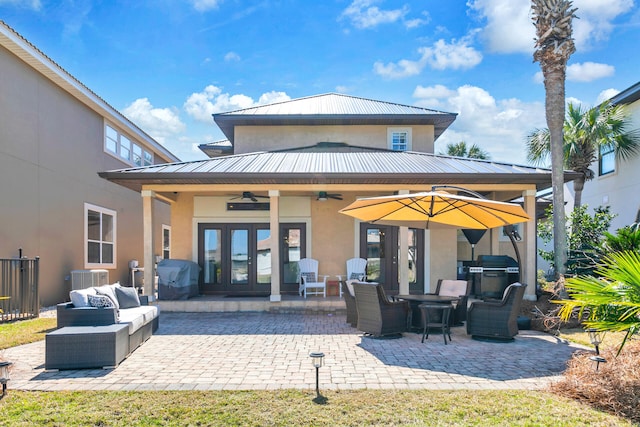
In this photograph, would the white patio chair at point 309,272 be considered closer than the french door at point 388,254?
Yes

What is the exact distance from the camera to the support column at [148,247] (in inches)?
399

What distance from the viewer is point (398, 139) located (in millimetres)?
14797

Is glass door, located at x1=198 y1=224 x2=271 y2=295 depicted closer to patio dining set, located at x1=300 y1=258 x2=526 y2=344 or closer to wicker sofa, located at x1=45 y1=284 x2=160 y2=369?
patio dining set, located at x1=300 y1=258 x2=526 y2=344

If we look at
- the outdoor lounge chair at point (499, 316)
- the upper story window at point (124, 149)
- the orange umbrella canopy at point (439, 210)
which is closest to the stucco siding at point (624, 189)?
the orange umbrella canopy at point (439, 210)

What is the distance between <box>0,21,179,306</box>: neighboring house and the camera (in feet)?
35.7

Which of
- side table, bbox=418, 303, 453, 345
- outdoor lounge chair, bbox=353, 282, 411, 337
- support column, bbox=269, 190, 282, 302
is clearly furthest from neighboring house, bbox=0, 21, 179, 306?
side table, bbox=418, 303, 453, 345

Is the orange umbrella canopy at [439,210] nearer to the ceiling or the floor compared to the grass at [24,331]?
nearer to the ceiling

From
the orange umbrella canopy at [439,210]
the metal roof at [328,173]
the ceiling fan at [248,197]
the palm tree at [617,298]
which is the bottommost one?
the palm tree at [617,298]

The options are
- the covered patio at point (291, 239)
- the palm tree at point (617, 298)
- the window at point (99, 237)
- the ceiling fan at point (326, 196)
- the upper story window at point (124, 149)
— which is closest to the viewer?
the palm tree at point (617, 298)

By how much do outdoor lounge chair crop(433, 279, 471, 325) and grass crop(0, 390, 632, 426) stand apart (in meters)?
3.82

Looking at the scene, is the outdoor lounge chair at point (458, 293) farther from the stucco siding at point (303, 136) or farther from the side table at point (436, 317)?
the stucco siding at point (303, 136)

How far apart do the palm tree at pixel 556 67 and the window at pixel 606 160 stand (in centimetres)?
596

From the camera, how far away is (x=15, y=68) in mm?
11172

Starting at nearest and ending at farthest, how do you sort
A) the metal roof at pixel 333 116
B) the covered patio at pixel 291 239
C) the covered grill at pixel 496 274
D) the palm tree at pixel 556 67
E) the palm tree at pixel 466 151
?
1. the palm tree at pixel 556 67
2. the covered grill at pixel 496 274
3. the covered patio at pixel 291 239
4. the metal roof at pixel 333 116
5. the palm tree at pixel 466 151
